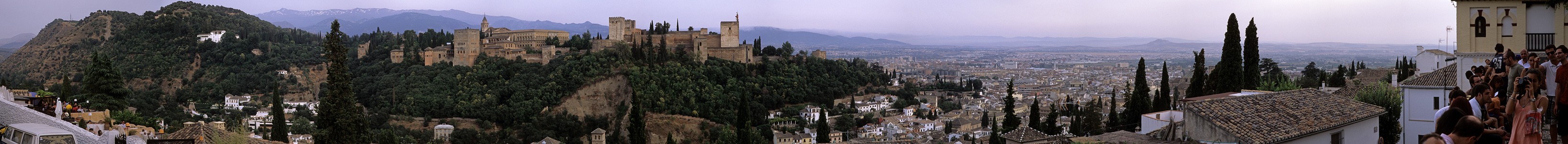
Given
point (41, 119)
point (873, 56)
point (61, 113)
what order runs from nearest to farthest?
point (41, 119) < point (61, 113) < point (873, 56)

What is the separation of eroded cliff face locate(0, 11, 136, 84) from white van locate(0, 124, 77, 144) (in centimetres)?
4307

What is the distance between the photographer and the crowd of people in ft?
16.9

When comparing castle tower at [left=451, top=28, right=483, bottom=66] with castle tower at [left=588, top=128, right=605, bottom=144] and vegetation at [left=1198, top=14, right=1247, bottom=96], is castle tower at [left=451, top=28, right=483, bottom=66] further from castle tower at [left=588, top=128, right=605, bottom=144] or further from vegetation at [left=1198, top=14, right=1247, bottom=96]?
vegetation at [left=1198, top=14, right=1247, bottom=96]

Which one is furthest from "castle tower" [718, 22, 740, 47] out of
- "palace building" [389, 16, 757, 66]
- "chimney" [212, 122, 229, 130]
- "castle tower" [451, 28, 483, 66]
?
"chimney" [212, 122, 229, 130]

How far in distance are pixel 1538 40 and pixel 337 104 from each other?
11.1 metres

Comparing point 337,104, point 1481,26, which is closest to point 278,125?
point 337,104

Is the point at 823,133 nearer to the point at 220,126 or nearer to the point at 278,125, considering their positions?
the point at 278,125

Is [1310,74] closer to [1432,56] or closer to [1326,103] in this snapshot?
[1432,56]

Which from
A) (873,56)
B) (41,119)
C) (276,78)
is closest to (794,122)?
(276,78)

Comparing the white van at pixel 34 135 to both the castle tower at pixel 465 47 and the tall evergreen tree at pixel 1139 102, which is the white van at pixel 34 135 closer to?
the tall evergreen tree at pixel 1139 102

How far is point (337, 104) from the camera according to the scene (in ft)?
45.2

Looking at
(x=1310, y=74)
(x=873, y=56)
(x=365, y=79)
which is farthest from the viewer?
(x=873, y=56)

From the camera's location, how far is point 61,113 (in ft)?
36.4

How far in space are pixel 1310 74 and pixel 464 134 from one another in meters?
22.9
